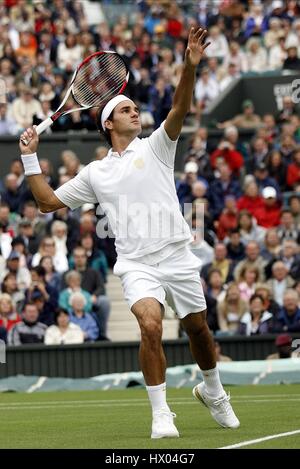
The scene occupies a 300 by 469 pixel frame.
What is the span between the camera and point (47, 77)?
26.4m

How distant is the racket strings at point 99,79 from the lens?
10.5 metres

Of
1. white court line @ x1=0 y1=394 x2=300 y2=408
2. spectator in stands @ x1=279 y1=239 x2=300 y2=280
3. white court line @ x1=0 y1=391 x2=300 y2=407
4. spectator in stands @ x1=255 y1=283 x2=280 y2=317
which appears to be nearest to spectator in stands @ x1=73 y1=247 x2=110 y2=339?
spectator in stands @ x1=255 y1=283 x2=280 y2=317

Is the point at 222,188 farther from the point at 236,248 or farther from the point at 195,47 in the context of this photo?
the point at 195,47

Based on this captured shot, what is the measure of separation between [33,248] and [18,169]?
2.18 meters

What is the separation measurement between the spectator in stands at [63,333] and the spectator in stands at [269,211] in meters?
4.13

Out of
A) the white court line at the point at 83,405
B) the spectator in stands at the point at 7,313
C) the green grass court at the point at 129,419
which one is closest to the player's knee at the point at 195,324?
the green grass court at the point at 129,419

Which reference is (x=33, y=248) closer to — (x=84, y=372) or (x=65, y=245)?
(x=65, y=245)

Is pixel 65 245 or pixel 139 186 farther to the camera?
pixel 65 245

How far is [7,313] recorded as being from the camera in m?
19.0

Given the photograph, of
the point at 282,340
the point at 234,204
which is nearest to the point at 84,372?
the point at 282,340

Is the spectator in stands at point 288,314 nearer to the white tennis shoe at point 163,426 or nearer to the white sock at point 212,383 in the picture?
the white sock at point 212,383

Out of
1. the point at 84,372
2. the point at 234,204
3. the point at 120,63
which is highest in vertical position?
the point at 120,63

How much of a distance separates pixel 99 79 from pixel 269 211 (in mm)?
11123

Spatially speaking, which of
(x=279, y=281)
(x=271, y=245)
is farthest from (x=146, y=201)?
(x=271, y=245)
